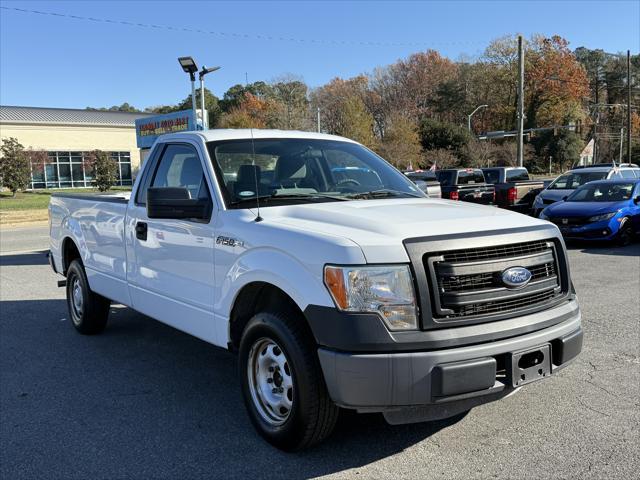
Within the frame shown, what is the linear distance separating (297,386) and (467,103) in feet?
256

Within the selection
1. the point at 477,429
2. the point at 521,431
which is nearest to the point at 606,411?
the point at 521,431

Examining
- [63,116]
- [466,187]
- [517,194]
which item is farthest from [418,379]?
[63,116]

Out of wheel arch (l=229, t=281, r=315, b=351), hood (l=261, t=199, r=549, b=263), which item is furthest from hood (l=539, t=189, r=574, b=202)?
wheel arch (l=229, t=281, r=315, b=351)

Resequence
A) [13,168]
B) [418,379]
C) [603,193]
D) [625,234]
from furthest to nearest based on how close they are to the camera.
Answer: [13,168]
[603,193]
[625,234]
[418,379]

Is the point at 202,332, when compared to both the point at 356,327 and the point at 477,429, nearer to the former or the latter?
the point at 356,327

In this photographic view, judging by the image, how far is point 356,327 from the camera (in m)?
3.03

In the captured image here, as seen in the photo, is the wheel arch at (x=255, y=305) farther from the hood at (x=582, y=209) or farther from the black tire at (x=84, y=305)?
the hood at (x=582, y=209)

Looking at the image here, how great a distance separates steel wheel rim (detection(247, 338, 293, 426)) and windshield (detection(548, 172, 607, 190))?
15.2m

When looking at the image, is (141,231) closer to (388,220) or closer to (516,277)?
(388,220)

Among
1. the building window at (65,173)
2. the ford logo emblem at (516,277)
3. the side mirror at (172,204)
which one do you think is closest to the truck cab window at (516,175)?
the ford logo emblem at (516,277)

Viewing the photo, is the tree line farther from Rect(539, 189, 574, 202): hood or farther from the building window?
Rect(539, 189, 574, 202): hood

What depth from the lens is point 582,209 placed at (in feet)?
42.2

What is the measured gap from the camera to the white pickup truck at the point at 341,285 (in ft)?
10.1

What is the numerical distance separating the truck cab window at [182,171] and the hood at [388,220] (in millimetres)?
799
